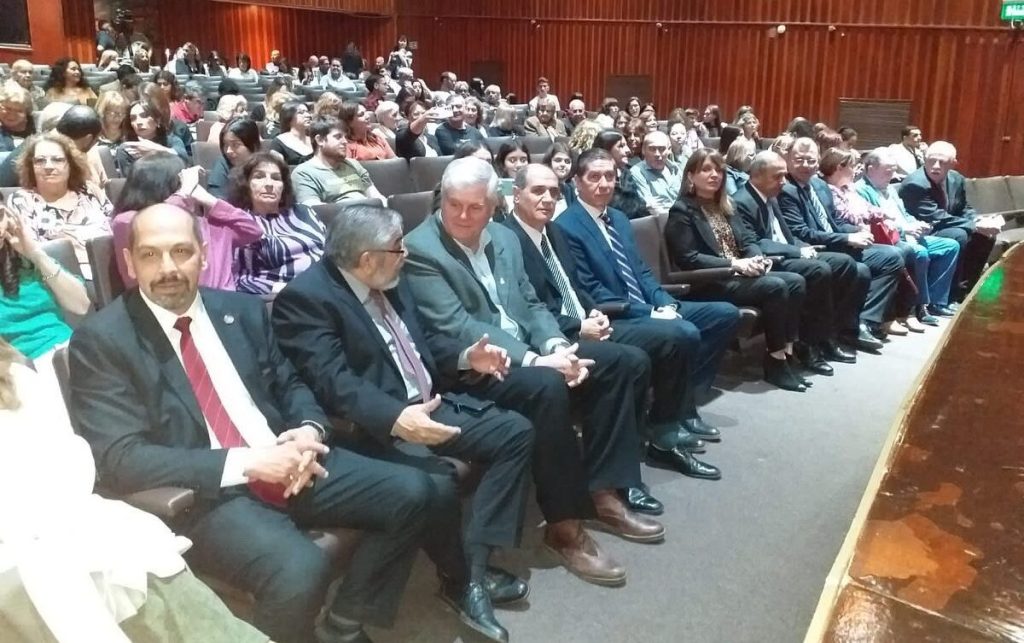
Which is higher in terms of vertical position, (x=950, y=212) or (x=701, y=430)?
(x=950, y=212)

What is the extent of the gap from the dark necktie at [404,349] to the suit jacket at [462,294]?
8.2 inches

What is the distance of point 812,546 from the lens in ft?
9.04

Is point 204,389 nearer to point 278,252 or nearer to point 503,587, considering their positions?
point 503,587

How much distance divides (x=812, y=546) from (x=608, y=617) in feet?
2.62

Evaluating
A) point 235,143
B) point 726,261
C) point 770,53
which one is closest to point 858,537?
point 726,261

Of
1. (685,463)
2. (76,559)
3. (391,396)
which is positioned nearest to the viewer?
(76,559)

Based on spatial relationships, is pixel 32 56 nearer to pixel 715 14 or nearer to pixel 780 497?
pixel 715 14

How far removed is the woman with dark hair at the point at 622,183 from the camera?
5.11 meters

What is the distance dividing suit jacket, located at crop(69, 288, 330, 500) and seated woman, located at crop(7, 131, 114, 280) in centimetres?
130

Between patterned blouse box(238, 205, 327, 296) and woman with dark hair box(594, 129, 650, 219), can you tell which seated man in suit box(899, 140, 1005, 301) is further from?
patterned blouse box(238, 205, 327, 296)

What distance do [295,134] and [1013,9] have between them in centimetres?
927

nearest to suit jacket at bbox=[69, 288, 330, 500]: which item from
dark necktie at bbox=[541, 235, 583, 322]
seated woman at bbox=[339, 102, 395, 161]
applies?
dark necktie at bbox=[541, 235, 583, 322]

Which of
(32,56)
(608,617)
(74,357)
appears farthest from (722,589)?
(32,56)

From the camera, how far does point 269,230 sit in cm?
331
